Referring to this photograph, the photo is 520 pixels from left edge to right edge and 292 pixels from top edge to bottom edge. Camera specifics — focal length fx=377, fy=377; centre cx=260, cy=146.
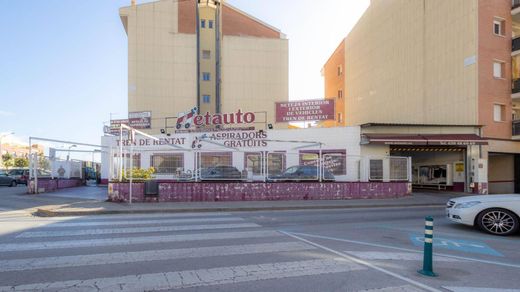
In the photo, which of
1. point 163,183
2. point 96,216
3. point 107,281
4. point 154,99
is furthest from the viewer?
point 154,99

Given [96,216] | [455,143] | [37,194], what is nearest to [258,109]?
[455,143]

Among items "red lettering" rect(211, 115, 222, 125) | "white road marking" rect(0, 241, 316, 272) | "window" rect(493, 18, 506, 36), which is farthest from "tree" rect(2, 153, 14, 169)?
"window" rect(493, 18, 506, 36)

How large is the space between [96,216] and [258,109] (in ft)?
105

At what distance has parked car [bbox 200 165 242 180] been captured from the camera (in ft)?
53.8

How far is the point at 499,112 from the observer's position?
80.0 feet

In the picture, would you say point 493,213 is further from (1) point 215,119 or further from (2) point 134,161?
(1) point 215,119

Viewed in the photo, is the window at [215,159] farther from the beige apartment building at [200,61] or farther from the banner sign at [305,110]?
the beige apartment building at [200,61]

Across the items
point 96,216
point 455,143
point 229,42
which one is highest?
point 229,42

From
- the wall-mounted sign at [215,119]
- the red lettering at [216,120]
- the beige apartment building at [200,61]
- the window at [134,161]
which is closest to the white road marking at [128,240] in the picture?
the window at [134,161]

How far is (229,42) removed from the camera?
4369 centimetres

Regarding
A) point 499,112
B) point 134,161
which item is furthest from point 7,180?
point 499,112

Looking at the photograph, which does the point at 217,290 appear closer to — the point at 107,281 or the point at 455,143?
the point at 107,281

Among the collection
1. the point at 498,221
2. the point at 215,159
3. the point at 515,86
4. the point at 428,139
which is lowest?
the point at 498,221

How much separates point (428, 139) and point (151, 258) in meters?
19.8
